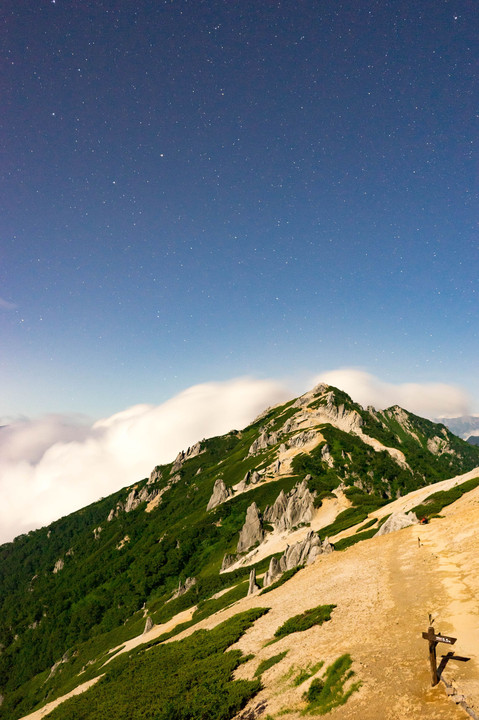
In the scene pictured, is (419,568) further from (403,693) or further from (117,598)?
(117,598)

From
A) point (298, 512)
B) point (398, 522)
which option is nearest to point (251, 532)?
point (298, 512)

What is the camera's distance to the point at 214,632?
34.6m

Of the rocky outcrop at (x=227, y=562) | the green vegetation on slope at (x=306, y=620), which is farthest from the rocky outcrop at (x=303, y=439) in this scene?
the green vegetation on slope at (x=306, y=620)

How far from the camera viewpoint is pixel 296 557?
5522cm

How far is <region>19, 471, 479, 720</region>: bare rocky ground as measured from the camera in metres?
13.7

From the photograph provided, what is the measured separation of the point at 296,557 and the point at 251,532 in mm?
53295

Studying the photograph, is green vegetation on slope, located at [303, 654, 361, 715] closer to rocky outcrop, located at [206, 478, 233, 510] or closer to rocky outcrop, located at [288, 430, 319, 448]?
rocky outcrop, located at [206, 478, 233, 510]

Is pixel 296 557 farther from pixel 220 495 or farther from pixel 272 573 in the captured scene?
pixel 220 495

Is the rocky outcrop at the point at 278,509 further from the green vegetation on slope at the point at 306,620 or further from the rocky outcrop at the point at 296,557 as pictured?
the green vegetation on slope at the point at 306,620

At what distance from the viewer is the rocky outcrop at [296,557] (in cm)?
5080

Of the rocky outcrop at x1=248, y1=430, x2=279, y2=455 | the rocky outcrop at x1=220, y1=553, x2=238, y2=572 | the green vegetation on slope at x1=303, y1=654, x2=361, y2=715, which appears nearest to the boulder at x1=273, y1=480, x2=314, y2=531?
the rocky outcrop at x1=220, y1=553, x2=238, y2=572

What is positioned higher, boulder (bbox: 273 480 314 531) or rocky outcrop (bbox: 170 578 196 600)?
boulder (bbox: 273 480 314 531)

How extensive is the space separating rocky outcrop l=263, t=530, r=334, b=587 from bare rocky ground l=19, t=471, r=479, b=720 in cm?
1006

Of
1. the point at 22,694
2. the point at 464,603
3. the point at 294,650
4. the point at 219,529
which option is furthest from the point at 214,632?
the point at 22,694
